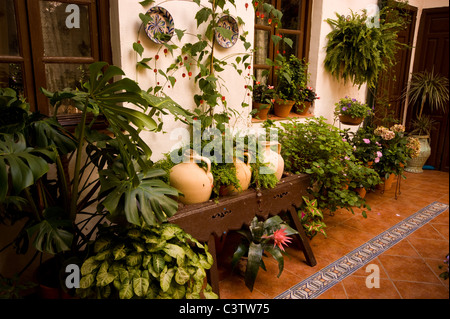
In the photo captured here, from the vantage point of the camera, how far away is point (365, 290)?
230 centimetres

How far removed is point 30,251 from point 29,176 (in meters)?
1.12

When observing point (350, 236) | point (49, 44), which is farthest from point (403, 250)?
point (49, 44)

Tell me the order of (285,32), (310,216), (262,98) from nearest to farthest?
(310,216) < (262,98) < (285,32)

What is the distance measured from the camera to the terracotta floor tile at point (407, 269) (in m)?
2.46

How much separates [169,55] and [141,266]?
1.48 meters

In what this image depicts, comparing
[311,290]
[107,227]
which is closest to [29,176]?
[107,227]

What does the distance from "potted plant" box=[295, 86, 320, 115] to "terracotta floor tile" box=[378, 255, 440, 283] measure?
1.63m

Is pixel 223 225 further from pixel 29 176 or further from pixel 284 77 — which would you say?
pixel 284 77

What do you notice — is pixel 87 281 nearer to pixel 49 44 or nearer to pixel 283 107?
pixel 49 44

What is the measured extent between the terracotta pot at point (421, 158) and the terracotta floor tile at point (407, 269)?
2913 millimetres

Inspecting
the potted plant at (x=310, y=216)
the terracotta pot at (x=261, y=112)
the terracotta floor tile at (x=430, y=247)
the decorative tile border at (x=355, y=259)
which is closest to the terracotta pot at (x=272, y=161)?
the potted plant at (x=310, y=216)

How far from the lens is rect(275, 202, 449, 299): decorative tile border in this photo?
230 cm
